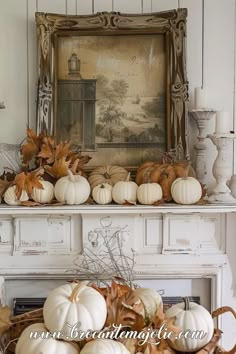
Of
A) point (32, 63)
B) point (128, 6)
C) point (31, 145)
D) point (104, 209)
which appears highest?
point (128, 6)

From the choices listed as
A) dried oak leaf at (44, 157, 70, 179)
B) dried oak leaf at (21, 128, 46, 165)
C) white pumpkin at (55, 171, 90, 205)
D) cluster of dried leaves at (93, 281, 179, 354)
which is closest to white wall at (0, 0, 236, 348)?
dried oak leaf at (21, 128, 46, 165)

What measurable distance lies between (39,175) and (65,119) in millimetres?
317

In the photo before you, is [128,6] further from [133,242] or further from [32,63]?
[133,242]

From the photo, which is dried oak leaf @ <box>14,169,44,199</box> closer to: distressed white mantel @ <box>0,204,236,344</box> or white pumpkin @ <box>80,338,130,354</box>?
distressed white mantel @ <box>0,204,236,344</box>

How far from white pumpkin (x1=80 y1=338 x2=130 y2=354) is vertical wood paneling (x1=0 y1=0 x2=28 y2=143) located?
1.20m

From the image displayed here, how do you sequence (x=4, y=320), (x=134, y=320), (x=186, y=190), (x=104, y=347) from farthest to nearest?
(x=186, y=190)
(x=4, y=320)
(x=134, y=320)
(x=104, y=347)

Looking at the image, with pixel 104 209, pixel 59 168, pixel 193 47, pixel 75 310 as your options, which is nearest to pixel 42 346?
pixel 75 310

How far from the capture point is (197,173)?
2.26m

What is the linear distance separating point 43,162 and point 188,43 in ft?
2.77

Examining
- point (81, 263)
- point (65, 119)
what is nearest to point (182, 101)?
point (65, 119)

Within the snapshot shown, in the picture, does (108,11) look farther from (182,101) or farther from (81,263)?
(81,263)

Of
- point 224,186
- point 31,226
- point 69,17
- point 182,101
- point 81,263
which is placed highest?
point 69,17

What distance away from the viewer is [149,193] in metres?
2.07

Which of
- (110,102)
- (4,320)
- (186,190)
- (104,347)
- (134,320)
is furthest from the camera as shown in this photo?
Answer: (110,102)
